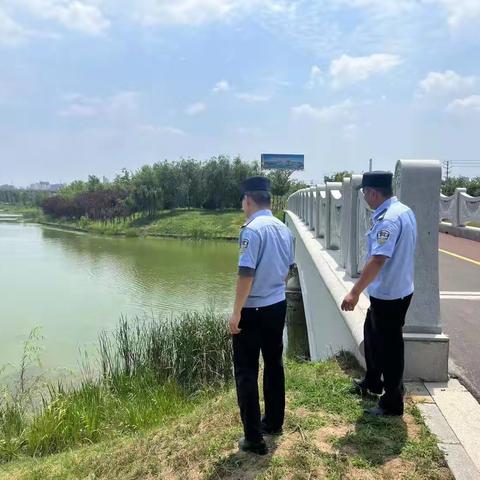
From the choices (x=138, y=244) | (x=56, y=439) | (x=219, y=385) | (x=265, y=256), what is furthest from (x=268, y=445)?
(x=138, y=244)

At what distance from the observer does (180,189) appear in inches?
2640

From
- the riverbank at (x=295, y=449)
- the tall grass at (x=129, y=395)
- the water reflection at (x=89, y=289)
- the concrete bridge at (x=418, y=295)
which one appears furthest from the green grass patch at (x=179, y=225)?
the riverbank at (x=295, y=449)

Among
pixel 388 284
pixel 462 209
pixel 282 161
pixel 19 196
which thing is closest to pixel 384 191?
pixel 388 284

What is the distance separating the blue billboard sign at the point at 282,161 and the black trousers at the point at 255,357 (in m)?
73.2

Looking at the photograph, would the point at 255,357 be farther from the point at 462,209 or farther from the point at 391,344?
the point at 462,209

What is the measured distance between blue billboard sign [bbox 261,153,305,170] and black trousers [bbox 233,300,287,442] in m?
73.2

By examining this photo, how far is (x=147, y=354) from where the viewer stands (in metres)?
8.80

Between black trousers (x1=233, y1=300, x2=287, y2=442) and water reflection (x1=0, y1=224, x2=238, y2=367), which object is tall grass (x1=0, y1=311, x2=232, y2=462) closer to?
black trousers (x1=233, y1=300, x2=287, y2=442)

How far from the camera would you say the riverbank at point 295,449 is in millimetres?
2904

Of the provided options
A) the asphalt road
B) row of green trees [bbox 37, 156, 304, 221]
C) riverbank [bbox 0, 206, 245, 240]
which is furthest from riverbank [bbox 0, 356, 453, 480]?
row of green trees [bbox 37, 156, 304, 221]

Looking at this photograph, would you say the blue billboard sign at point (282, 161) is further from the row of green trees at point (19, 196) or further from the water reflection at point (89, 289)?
the row of green trees at point (19, 196)

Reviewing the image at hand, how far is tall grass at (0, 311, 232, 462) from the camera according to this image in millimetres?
5594

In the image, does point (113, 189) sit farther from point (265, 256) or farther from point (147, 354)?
A: point (265, 256)

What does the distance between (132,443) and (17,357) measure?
29.2 ft
